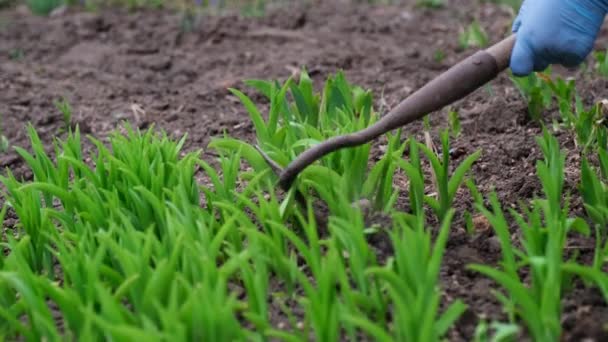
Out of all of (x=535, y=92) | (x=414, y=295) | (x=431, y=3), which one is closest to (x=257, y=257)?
(x=414, y=295)

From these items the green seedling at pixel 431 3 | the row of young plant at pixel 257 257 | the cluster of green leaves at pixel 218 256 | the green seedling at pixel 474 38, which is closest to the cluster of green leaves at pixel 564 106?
the row of young plant at pixel 257 257

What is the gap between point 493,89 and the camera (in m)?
3.81

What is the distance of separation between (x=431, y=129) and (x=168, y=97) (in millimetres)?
1390

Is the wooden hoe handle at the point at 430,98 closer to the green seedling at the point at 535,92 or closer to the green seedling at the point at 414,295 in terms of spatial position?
the green seedling at the point at 414,295

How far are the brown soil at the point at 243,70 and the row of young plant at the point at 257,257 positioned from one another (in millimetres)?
226

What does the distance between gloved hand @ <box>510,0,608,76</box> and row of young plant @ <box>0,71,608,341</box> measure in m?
0.24

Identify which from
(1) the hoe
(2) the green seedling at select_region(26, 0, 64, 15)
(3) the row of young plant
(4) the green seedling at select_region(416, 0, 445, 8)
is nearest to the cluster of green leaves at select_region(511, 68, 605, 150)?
(3) the row of young plant

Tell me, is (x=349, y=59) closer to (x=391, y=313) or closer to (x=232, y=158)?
(x=232, y=158)

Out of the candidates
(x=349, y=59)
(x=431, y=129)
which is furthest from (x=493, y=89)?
(x=349, y=59)

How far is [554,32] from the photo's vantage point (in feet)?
7.86

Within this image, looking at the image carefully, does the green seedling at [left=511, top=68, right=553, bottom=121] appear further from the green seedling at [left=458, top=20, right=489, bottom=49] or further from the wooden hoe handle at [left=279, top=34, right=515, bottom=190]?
the green seedling at [left=458, top=20, right=489, bottom=49]

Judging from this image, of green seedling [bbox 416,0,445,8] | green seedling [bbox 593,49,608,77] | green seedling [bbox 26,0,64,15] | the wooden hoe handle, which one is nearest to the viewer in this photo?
the wooden hoe handle

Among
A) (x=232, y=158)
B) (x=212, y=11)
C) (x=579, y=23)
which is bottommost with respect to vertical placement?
(x=212, y=11)

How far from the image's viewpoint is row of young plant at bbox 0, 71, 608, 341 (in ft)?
5.64
